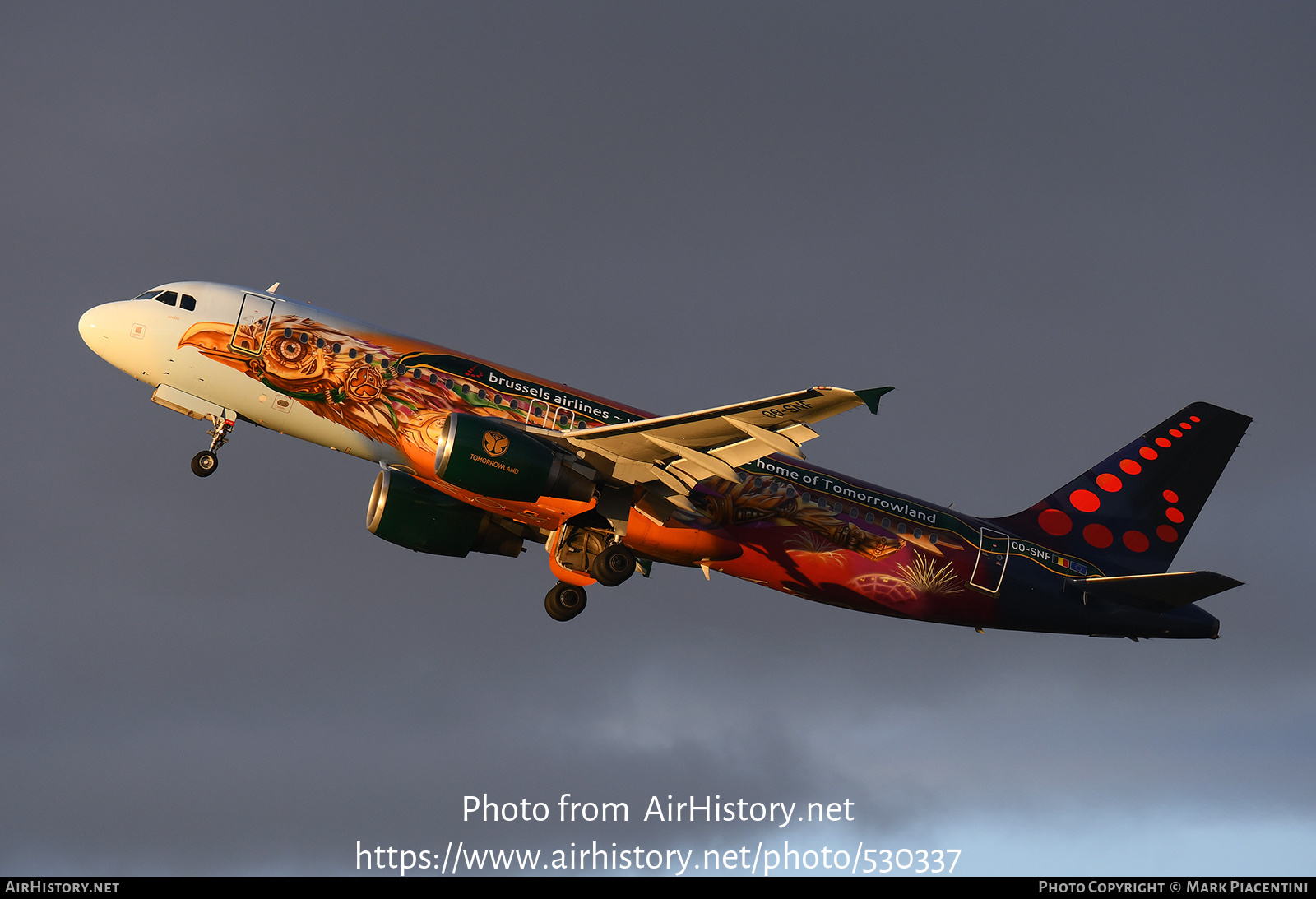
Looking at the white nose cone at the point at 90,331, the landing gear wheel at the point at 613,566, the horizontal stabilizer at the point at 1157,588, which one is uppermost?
the white nose cone at the point at 90,331

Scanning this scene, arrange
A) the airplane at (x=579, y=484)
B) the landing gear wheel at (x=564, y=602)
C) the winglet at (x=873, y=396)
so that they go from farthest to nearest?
the landing gear wheel at (x=564, y=602) → the airplane at (x=579, y=484) → the winglet at (x=873, y=396)

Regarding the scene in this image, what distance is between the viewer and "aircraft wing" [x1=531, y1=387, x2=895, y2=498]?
1030 inches

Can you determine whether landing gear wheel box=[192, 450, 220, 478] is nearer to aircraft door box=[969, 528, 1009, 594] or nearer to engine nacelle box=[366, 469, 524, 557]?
engine nacelle box=[366, 469, 524, 557]

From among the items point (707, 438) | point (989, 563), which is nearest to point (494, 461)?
point (707, 438)

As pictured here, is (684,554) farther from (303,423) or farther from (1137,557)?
(1137,557)

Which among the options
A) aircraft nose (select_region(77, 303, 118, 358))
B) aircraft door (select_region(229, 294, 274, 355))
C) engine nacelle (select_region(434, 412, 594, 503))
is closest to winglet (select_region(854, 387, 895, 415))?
engine nacelle (select_region(434, 412, 594, 503))

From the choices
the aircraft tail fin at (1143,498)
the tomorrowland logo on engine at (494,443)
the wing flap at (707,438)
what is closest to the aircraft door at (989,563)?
the aircraft tail fin at (1143,498)

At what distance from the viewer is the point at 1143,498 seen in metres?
38.8

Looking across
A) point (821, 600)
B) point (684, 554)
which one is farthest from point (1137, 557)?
point (684, 554)

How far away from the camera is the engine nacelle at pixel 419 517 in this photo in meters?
34.5

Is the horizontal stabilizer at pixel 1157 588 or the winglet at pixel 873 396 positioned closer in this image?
the winglet at pixel 873 396

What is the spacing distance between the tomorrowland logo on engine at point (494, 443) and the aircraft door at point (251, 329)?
756 cm

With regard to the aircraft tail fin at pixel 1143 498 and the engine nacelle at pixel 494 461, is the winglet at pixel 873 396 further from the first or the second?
the aircraft tail fin at pixel 1143 498

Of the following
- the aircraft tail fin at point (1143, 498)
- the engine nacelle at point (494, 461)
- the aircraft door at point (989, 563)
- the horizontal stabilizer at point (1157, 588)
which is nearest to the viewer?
the engine nacelle at point (494, 461)
